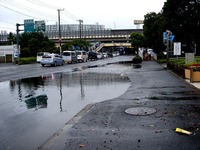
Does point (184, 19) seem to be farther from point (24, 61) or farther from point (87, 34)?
point (87, 34)

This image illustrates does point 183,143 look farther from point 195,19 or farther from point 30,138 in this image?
point 195,19

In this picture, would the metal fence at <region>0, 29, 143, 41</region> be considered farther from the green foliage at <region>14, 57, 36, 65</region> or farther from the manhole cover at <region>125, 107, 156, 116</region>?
the manhole cover at <region>125, 107, 156, 116</region>

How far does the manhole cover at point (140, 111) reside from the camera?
27.3 ft

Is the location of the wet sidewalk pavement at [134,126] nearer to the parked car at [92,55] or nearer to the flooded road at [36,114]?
the flooded road at [36,114]

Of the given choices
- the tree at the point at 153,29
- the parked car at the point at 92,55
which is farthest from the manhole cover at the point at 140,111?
the parked car at the point at 92,55

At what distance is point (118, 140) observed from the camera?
5902 millimetres

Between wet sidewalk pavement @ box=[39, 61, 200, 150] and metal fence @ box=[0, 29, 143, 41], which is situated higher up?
metal fence @ box=[0, 29, 143, 41]

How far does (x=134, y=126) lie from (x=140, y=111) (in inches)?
67.6

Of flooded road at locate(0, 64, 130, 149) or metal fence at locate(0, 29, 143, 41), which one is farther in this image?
metal fence at locate(0, 29, 143, 41)

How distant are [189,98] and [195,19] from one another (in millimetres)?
28040

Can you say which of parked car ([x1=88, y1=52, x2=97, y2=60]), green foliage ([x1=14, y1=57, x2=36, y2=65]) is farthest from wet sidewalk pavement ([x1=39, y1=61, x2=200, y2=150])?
parked car ([x1=88, y1=52, x2=97, y2=60])

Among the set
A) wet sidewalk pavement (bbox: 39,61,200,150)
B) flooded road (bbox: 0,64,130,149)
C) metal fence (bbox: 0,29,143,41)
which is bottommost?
flooded road (bbox: 0,64,130,149)

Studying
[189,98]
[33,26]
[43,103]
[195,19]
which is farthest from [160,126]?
[33,26]

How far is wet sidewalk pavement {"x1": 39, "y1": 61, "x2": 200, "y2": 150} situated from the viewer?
564 centimetres
